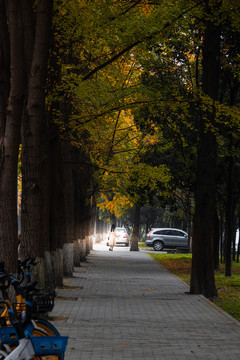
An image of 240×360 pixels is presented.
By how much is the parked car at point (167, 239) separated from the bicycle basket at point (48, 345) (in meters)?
49.5

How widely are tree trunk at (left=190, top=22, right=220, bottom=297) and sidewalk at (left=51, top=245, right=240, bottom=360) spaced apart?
62 centimetres

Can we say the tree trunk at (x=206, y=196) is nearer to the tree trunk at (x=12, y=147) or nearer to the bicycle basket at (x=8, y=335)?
the tree trunk at (x=12, y=147)

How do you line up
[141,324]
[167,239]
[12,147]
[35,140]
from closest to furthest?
[12,147] → [141,324] → [35,140] → [167,239]

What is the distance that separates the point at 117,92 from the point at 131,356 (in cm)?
751

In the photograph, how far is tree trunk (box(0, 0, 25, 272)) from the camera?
11.0 metres

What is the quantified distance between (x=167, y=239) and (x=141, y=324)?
44.2 m

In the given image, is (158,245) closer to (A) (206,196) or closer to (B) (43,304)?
(A) (206,196)

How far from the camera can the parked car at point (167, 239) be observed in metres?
55.9

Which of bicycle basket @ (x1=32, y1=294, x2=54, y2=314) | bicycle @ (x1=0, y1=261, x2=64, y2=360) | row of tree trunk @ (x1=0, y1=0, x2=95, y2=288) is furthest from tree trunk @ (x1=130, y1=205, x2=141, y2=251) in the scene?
bicycle @ (x1=0, y1=261, x2=64, y2=360)

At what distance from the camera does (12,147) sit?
1122cm

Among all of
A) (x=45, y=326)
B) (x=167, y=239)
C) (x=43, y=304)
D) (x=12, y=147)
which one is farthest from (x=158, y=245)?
(x=45, y=326)

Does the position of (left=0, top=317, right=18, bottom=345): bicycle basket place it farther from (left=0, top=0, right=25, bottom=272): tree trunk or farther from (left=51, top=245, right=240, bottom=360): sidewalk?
(left=0, top=0, right=25, bottom=272): tree trunk

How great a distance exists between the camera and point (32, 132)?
40.8 feet

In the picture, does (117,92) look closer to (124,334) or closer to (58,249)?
(58,249)
